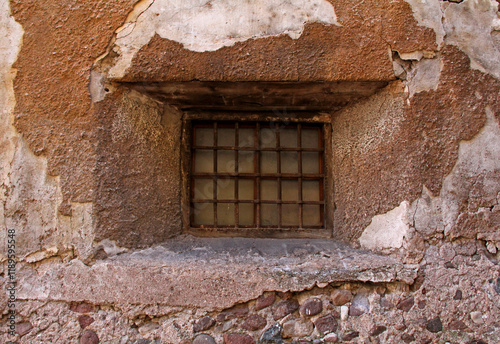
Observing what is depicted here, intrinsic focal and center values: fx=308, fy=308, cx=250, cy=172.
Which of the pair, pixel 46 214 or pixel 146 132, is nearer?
pixel 46 214

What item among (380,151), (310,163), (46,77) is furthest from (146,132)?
(380,151)

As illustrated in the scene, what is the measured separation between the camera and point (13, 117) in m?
1.48

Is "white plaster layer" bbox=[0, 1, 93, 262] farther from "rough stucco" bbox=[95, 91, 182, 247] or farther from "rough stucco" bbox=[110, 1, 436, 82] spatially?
"rough stucco" bbox=[110, 1, 436, 82]

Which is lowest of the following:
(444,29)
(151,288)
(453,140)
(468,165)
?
(151,288)

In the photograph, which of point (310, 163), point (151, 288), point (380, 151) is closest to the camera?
point (151, 288)

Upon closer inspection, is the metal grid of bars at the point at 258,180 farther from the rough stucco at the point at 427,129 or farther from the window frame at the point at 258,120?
the rough stucco at the point at 427,129

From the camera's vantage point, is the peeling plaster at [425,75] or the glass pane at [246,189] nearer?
the peeling plaster at [425,75]

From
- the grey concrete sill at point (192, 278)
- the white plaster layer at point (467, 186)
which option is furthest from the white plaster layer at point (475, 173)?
the grey concrete sill at point (192, 278)

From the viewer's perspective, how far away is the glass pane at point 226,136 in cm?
188

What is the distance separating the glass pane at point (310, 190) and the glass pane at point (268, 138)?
305 mm

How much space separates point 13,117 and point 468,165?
215 cm

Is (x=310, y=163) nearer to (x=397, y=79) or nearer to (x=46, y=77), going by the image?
(x=397, y=79)

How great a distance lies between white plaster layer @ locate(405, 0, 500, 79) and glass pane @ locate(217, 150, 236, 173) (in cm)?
117

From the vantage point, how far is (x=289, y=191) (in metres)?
1.85
